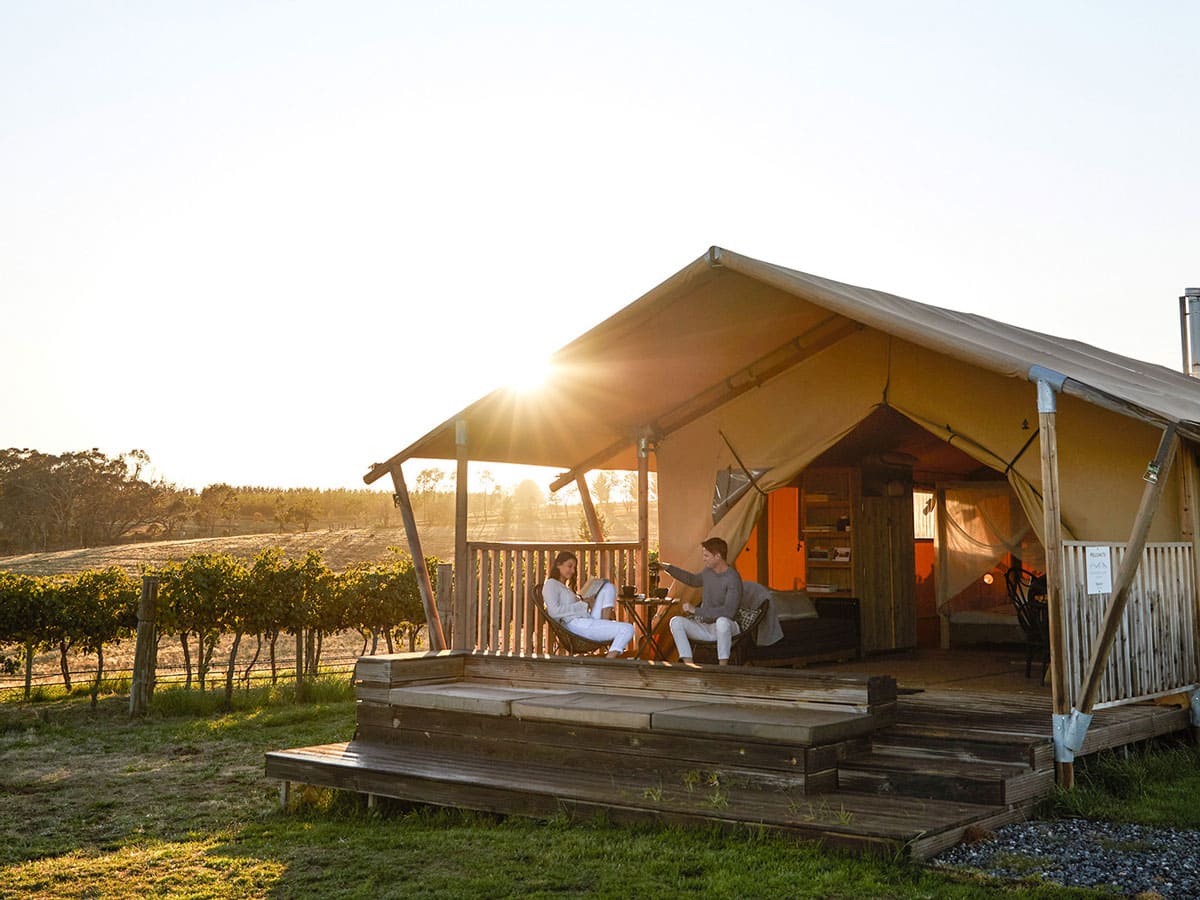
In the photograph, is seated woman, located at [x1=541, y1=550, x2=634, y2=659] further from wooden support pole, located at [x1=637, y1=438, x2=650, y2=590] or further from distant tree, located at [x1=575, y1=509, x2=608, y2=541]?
distant tree, located at [x1=575, y1=509, x2=608, y2=541]

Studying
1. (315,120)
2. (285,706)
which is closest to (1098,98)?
(315,120)

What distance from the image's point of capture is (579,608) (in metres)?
8.69

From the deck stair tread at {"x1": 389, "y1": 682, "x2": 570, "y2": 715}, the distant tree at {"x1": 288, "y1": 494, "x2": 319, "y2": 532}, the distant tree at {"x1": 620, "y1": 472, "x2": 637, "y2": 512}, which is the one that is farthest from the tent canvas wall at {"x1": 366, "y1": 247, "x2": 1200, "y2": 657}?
the distant tree at {"x1": 288, "y1": 494, "x2": 319, "y2": 532}

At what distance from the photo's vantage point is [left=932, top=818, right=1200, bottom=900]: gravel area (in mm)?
4609

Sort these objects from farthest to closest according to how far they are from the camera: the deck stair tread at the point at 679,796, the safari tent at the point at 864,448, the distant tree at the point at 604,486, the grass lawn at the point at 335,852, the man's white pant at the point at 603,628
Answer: the distant tree at the point at 604,486 < the man's white pant at the point at 603,628 < the safari tent at the point at 864,448 < the deck stair tread at the point at 679,796 < the grass lawn at the point at 335,852

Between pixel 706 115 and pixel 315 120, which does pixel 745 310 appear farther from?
pixel 315 120

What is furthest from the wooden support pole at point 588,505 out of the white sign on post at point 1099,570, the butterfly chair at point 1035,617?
the white sign on post at point 1099,570

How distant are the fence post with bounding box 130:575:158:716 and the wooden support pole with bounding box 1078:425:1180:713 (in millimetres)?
9689

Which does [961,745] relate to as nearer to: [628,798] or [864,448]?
[628,798]

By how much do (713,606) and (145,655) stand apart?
7290 mm

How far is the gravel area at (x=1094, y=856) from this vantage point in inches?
181

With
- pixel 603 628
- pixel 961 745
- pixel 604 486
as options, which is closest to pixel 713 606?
pixel 603 628

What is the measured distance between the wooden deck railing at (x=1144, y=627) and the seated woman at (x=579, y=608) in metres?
3.18

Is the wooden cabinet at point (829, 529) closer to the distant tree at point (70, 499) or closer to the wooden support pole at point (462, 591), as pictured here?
the wooden support pole at point (462, 591)
